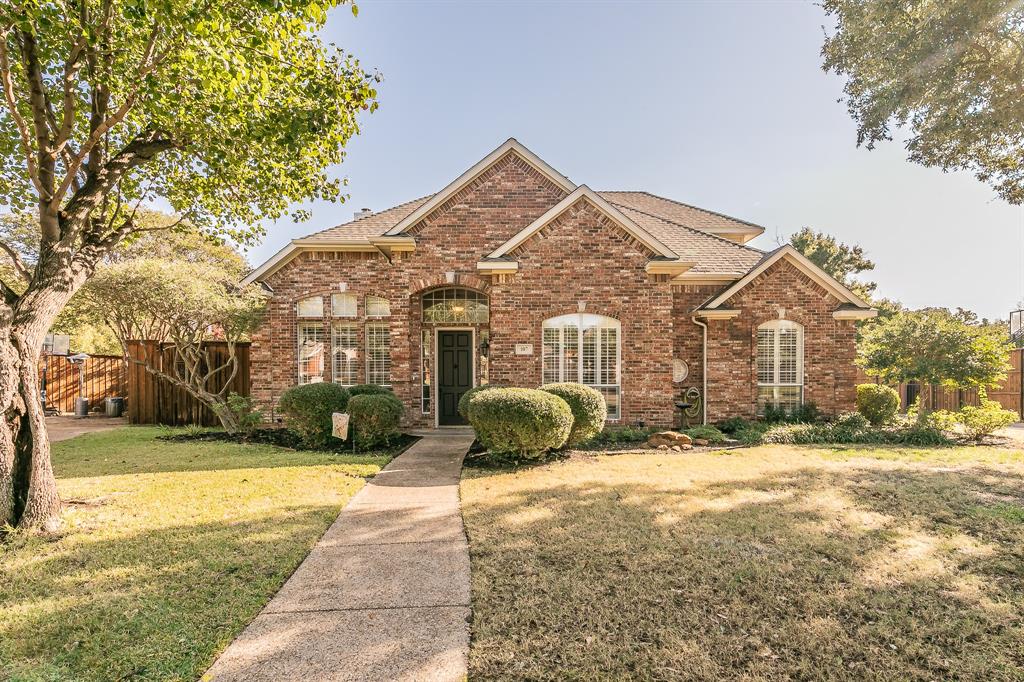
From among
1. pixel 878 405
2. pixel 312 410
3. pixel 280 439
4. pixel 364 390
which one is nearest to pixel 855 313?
pixel 878 405

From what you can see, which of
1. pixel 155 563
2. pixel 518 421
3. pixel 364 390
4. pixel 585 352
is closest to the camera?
pixel 155 563

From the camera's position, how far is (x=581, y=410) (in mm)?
8641

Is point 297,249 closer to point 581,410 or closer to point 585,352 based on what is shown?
point 585,352

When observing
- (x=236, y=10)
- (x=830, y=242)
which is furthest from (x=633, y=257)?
(x=830, y=242)

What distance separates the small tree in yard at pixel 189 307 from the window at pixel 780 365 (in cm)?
1357

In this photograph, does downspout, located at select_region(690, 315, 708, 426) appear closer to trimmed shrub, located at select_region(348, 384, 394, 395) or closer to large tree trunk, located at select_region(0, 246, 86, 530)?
trimmed shrub, located at select_region(348, 384, 394, 395)

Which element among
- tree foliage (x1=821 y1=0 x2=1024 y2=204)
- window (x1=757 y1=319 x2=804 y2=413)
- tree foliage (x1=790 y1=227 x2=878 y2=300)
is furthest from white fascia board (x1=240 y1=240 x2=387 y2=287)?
tree foliage (x1=790 y1=227 x2=878 y2=300)

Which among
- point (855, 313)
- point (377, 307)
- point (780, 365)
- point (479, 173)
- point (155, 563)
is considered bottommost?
point (155, 563)

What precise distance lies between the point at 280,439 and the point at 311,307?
12.2 ft

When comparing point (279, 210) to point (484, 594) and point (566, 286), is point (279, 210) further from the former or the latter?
point (484, 594)

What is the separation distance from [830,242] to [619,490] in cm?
3047

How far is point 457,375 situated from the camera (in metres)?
12.3

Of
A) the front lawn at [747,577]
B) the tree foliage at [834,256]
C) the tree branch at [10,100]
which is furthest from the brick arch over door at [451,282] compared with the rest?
the tree foliage at [834,256]

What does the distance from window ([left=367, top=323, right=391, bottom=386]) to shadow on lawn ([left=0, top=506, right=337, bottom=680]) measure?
714cm
